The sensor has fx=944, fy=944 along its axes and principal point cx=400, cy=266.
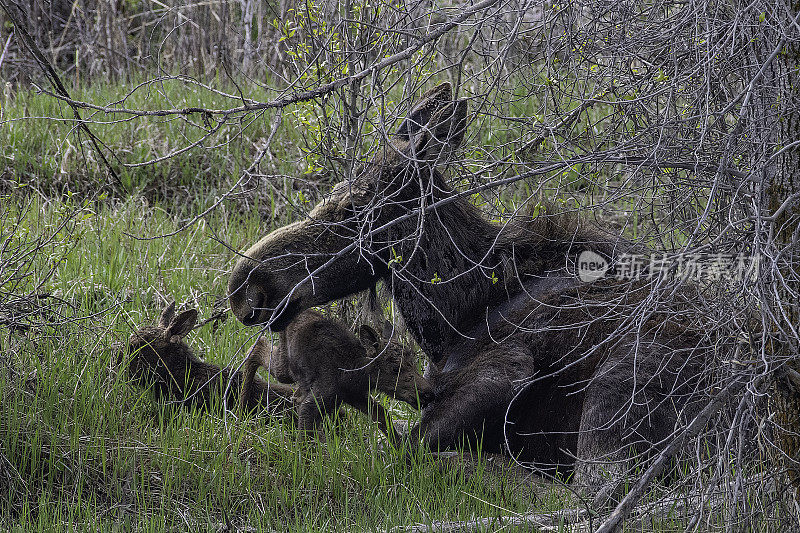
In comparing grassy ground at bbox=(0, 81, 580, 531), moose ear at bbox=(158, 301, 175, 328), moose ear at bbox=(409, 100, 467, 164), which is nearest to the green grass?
grassy ground at bbox=(0, 81, 580, 531)

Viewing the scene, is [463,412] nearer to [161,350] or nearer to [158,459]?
[158,459]

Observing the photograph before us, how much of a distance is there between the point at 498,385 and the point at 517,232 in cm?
94

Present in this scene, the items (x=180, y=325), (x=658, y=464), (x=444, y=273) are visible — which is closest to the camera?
(x=658, y=464)

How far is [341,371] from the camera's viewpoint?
15.2 feet

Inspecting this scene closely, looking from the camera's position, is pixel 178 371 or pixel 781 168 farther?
pixel 178 371

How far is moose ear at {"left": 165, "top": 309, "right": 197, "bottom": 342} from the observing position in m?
5.09

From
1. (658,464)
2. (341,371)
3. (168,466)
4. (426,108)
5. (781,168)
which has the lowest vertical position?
(168,466)

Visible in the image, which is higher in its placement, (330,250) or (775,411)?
(330,250)

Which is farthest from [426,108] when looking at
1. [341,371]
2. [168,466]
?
[168,466]

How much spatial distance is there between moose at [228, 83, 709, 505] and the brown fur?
0.94m

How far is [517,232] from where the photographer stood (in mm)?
4859

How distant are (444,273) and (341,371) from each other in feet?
2.31

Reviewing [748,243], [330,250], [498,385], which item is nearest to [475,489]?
[498,385]

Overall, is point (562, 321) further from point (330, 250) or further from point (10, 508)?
point (10, 508)
